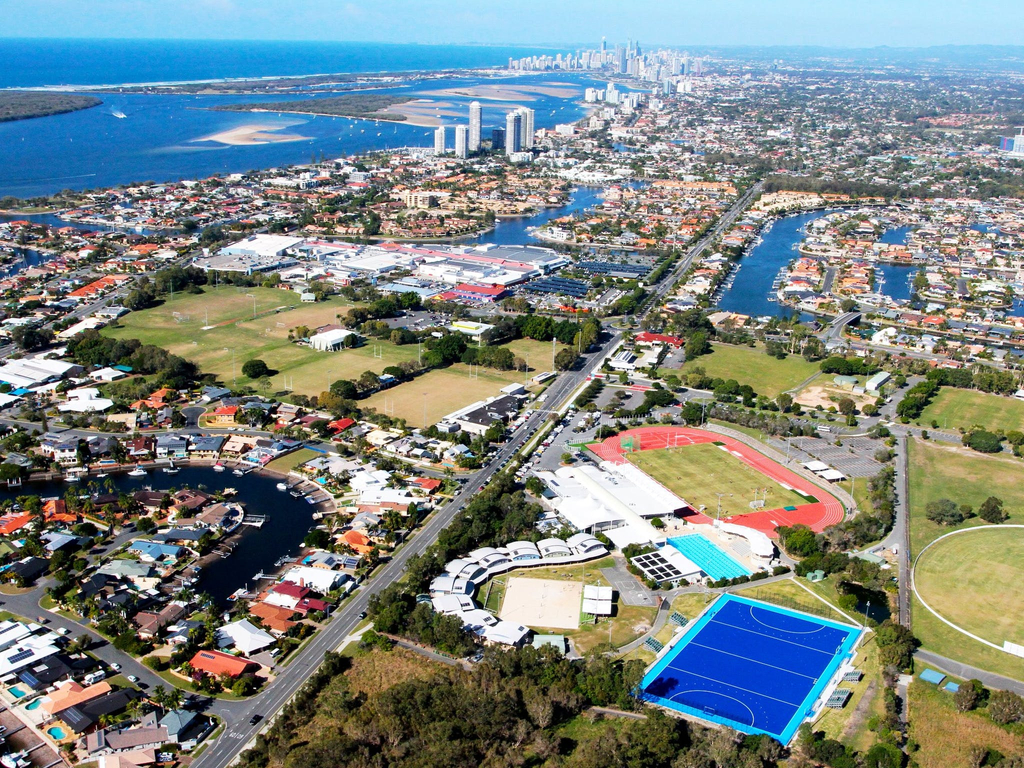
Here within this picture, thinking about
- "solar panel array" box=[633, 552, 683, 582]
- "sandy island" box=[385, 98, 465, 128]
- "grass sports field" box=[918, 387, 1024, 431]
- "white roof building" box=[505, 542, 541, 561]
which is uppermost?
"sandy island" box=[385, 98, 465, 128]

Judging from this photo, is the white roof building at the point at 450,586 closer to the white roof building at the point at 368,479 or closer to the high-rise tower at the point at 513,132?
the white roof building at the point at 368,479

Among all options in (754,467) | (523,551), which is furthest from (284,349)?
(754,467)

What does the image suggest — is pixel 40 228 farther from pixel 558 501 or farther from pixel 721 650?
pixel 721 650

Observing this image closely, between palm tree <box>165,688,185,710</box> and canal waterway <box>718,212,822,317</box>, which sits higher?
canal waterway <box>718,212,822,317</box>

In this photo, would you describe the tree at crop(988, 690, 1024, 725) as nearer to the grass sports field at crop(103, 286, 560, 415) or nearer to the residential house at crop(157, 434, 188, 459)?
the grass sports field at crop(103, 286, 560, 415)

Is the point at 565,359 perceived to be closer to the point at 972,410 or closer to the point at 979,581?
the point at 972,410

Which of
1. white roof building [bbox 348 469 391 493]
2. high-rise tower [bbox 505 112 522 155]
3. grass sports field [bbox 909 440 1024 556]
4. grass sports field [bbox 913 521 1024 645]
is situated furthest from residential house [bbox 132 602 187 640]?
high-rise tower [bbox 505 112 522 155]
